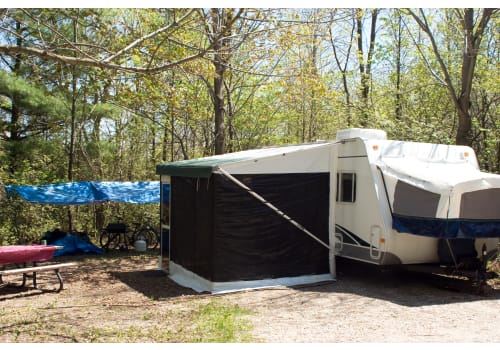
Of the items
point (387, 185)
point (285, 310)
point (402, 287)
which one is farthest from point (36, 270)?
point (402, 287)

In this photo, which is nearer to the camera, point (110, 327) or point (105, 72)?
point (110, 327)

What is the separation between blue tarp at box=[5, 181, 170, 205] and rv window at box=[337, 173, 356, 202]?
608 centimetres

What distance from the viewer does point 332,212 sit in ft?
30.8

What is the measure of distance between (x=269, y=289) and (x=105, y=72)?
4.98m

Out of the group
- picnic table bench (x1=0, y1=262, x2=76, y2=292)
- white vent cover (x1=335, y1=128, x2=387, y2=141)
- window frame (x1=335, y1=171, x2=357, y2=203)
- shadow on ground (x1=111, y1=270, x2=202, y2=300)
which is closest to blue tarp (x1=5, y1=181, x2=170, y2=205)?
shadow on ground (x1=111, y1=270, x2=202, y2=300)

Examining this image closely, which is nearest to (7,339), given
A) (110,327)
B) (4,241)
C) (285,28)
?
(110,327)

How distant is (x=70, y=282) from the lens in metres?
9.87

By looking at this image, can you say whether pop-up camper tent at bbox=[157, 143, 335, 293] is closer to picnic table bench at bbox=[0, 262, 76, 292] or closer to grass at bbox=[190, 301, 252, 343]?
grass at bbox=[190, 301, 252, 343]

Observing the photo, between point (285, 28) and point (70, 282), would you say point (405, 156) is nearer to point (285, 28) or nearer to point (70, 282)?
point (285, 28)

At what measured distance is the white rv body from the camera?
823cm

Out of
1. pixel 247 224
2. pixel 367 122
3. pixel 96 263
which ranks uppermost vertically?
pixel 367 122

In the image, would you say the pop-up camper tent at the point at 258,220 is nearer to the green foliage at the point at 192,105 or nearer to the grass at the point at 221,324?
the grass at the point at 221,324

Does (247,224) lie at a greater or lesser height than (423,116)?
lesser

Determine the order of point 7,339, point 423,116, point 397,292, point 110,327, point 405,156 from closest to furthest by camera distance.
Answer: point 7,339 < point 110,327 < point 397,292 < point 405,156 < point 423,116
